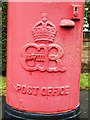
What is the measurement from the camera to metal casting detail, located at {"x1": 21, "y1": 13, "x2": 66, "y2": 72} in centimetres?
273

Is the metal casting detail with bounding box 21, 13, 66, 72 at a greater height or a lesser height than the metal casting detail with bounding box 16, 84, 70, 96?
greater

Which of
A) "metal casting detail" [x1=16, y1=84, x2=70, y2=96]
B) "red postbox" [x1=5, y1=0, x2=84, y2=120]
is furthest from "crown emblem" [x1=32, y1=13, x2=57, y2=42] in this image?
"metal casting detail" [x1=16, y1=84, x2=70, y2=96]

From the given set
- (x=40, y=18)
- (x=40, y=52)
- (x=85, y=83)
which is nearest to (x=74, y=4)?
(x=40, y=18)

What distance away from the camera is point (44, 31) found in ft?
8.99

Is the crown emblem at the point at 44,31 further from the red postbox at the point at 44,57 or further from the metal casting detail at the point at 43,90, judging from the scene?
the metal casting detail at the point at 43,90

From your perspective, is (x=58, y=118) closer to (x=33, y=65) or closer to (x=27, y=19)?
(x=33, y=65)

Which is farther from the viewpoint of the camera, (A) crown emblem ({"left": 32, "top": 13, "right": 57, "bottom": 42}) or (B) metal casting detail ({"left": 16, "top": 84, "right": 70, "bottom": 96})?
(B) metal casting detail ({"left": 16, "top": 84, "right": 70, "bottom": 96})

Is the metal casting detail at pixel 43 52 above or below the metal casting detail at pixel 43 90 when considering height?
above

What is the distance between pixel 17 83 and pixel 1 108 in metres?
1.10

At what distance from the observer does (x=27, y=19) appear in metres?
2.75

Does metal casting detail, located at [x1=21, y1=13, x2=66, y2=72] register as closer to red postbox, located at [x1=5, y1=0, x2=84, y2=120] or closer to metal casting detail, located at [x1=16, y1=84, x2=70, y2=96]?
red postbox, located at [x1=5, y1=0, x2=84, y2=120]

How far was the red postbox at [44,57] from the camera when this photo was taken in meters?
2.73

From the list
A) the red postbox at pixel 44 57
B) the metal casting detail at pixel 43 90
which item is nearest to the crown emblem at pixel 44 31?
the red postbox at pixel 44 57

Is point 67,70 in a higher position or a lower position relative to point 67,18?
lower
